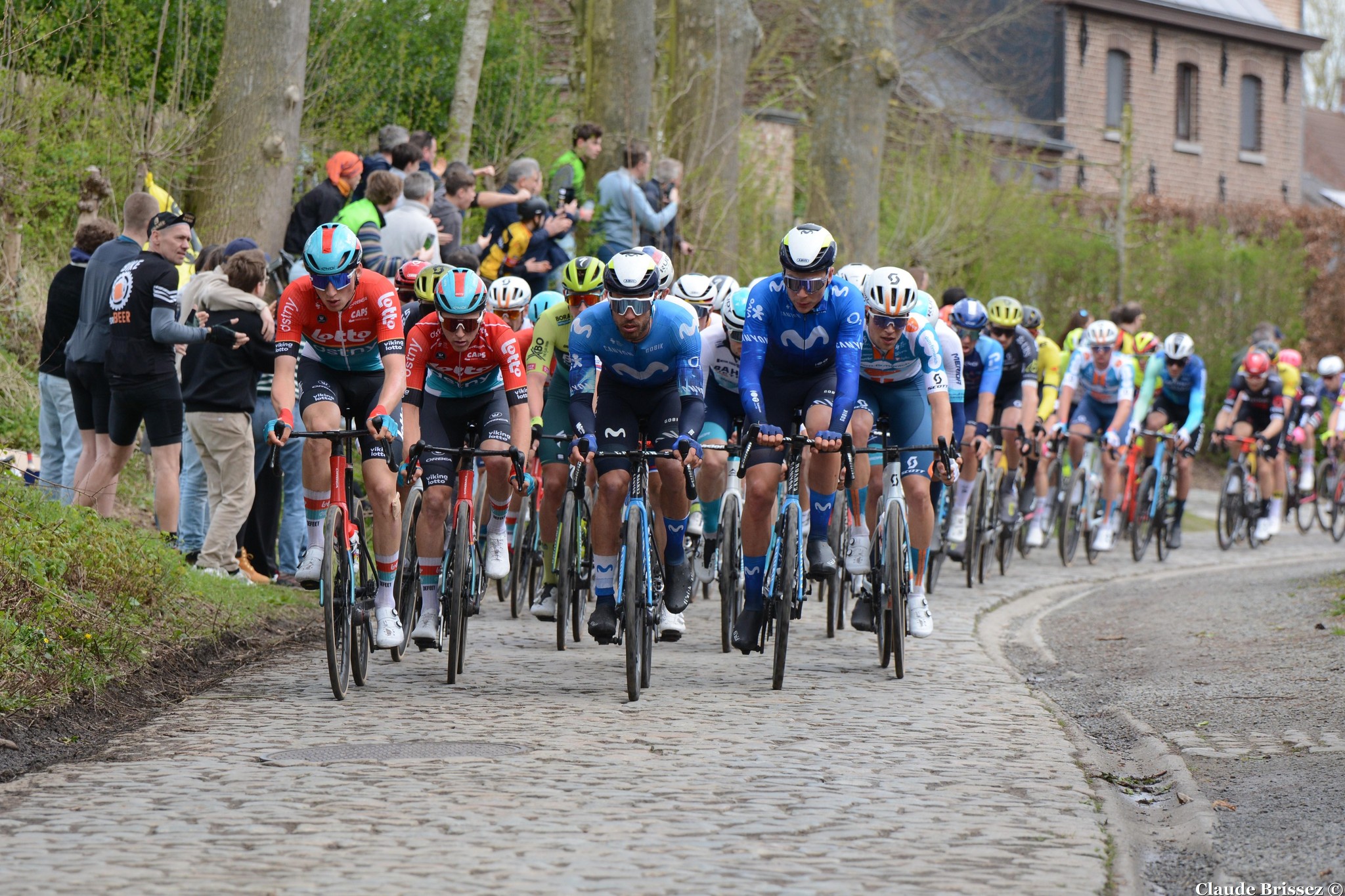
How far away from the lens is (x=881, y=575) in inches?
378

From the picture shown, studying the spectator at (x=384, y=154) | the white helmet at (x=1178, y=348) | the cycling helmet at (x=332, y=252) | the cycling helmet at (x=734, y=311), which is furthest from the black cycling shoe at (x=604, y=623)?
the white helmet at (x=1178, y=348)

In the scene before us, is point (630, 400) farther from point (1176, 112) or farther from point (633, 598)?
point (1176, 112)

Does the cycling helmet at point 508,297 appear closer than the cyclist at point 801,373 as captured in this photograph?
No

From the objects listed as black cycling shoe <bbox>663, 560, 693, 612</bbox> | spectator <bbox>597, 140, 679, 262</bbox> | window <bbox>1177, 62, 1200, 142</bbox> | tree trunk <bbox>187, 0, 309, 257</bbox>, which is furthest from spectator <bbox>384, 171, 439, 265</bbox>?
window <bbox>1177, 62, 1200, 142</bbox>

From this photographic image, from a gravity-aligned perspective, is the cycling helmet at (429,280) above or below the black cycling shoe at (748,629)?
above

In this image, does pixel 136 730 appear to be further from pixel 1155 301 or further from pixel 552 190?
pixel 1155 301

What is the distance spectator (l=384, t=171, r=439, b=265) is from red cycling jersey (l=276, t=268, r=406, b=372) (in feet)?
12.7

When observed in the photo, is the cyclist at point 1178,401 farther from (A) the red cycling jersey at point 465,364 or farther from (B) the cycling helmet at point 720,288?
(A) the red cycling jersey at point 465,364

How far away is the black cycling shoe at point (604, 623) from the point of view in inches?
350

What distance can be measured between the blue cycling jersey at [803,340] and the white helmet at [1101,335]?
8.04m

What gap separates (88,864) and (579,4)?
705 inches

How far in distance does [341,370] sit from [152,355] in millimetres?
2163

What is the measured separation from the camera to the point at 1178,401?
19.0 meters

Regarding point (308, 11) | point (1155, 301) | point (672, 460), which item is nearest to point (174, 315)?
point (672, 460)
